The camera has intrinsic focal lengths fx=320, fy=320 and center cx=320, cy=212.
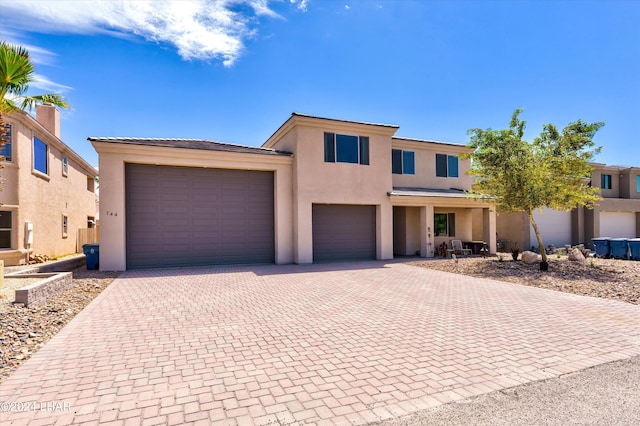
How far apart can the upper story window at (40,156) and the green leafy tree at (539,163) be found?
2067 centimetres

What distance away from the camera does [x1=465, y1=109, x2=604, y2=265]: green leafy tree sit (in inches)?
494

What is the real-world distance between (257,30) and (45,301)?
1062cm

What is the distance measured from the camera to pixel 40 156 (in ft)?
53.5

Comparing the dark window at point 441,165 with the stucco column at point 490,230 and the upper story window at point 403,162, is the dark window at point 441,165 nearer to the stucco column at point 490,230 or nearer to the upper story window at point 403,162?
the upper story window at point 403,162

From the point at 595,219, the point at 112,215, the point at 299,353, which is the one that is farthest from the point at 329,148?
the point at 595,219

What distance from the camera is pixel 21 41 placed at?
7.65 metres

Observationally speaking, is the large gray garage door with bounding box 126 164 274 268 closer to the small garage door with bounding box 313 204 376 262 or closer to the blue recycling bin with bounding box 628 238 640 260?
the small garage door with bounding box 313 204 376 262

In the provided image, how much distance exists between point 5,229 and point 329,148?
14.7 meters

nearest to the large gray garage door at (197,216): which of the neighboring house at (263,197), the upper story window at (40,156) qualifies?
the neighboring house at (263,197)

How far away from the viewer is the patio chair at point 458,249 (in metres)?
18.2

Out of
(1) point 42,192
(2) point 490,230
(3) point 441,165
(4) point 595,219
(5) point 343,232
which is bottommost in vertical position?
(2) point 490,230

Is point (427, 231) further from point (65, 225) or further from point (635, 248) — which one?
point (65, 225)

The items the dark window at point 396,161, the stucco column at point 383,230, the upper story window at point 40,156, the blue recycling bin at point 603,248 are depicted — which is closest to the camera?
the upper story window at point 40,156

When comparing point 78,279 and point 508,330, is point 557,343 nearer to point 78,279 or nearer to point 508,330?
point 508,330
